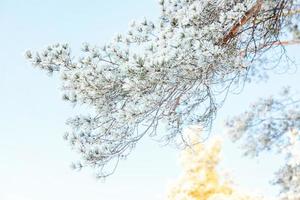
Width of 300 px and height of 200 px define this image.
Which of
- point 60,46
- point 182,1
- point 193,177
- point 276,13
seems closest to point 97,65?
point 60,46

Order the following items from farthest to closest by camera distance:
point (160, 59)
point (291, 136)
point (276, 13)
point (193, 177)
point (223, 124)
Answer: point (193, 177) < point (223, 124) < point (291, 136) < point (276, 13) < point (160, 59)

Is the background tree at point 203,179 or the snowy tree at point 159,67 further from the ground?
the background tree at point 203,179

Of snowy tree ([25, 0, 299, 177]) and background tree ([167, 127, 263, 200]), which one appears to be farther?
background tree ([167, 127, 263, 200])

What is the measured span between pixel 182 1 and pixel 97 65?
1208mm

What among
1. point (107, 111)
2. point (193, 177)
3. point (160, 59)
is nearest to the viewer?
point (160, 59)

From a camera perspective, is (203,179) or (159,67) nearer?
(159,67)

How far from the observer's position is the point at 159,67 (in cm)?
426

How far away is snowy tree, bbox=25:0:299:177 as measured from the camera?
446 centimetres

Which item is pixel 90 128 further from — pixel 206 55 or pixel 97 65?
pixel 206 55

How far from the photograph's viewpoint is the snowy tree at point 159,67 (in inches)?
175

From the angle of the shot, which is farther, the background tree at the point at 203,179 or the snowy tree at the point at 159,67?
the background tree at the point at 203,179

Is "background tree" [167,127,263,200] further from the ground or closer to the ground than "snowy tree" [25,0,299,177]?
further from the ground

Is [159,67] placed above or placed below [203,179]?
below

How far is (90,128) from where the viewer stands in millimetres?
5070
